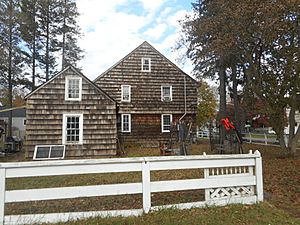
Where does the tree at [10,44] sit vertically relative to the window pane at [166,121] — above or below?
above

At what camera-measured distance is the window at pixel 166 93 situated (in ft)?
76.7

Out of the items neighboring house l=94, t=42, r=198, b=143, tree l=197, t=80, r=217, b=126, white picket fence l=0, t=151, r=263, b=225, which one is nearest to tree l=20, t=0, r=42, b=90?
neighboring house l=94, t=42, r=198, b=143

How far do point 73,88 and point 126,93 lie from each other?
24.5ft

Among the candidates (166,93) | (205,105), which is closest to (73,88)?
(166,93)

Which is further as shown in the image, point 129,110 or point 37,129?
point 129,110

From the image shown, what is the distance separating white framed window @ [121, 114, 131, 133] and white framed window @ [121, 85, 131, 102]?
4.44ft

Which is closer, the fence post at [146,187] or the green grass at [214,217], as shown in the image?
the green grass at [214,217]

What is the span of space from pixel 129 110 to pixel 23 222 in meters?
18.3

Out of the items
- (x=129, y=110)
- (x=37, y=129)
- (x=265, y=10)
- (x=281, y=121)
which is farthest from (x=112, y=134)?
(x=265, y=10)

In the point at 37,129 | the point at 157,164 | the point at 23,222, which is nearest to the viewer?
the point at 23,222

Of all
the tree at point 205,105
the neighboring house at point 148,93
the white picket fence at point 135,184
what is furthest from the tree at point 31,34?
the white picket fence at point 135,184

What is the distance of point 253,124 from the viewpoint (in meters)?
49.9

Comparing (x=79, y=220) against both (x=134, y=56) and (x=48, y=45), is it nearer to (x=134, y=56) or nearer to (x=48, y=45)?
(x=134, y=56)

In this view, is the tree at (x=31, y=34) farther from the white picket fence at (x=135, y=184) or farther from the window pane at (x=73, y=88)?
the white picket fence at (x=135, y=184)
